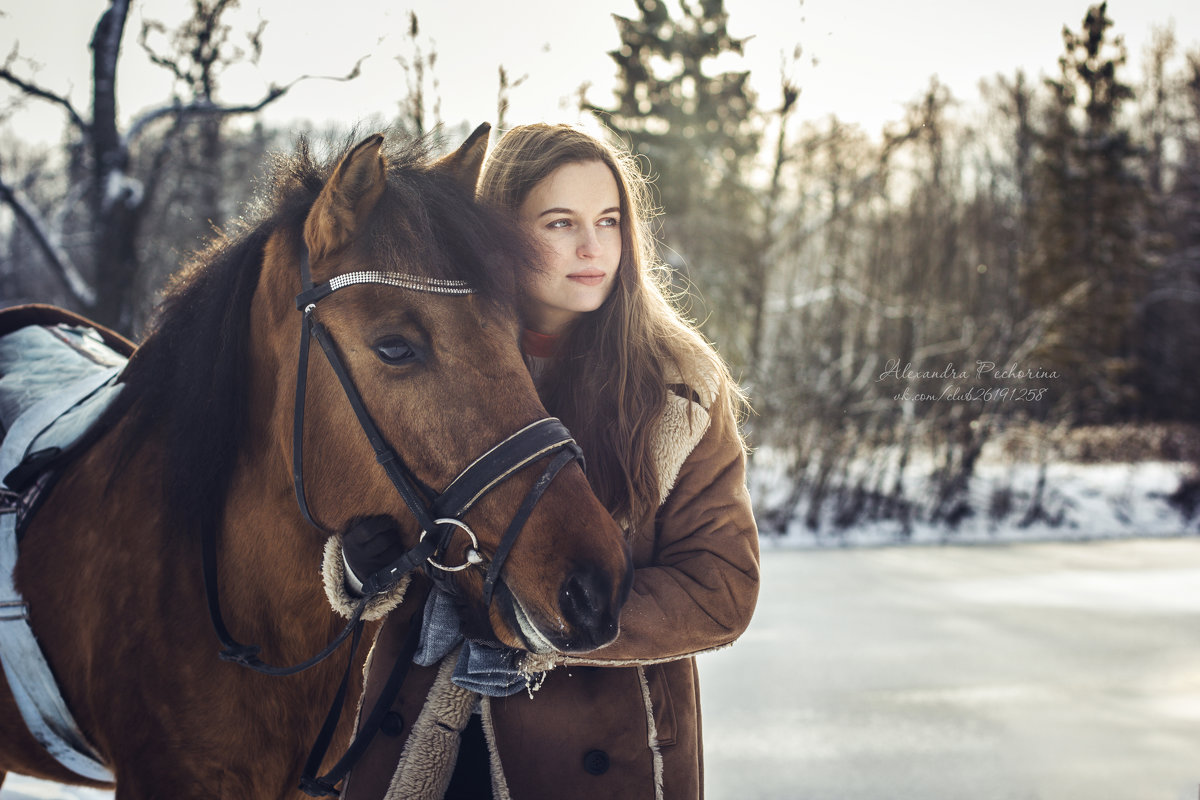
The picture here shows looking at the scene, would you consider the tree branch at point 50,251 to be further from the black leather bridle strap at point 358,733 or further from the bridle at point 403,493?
the black leather bridle strap at point 358,733

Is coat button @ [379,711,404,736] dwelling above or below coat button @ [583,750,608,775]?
above

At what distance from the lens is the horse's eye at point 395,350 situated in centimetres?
126

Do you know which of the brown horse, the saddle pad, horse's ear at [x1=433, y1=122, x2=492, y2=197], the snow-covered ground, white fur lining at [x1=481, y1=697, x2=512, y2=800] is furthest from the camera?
the snow-covered ground

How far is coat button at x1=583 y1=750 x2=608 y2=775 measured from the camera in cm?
128

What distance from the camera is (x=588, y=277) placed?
1567mm

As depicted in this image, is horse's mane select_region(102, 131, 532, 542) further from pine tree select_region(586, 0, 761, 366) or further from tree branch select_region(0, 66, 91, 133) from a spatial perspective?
pine tree select_region(586, 0, 761, 366)

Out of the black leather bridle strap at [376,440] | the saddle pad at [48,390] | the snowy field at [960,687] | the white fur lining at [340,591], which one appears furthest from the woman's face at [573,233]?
the snowy field at [960,687]

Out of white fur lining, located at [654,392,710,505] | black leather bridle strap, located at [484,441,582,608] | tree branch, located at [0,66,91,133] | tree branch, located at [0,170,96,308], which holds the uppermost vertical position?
tree branch, located at [0,66,91,133]

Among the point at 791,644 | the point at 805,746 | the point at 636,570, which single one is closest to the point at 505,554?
the point at 636,570

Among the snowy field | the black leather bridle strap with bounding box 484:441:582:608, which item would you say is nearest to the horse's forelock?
the black leather bridle strap with bounding box 484:441:582:608

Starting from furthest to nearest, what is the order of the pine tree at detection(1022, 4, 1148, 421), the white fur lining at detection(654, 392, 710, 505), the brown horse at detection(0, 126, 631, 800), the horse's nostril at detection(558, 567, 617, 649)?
the pine tree at detection(1022, 4, 1148, 421) < the white fur lining at detection(654, 392, 710, 505) < the brown horse at detection(0, 126, 631, 800) < the horse's nostril at detection(558, 567, 617, 649)

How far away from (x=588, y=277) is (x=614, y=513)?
1.71ft

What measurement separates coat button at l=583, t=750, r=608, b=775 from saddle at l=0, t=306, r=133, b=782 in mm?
1244

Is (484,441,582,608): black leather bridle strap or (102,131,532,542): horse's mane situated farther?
(102,131,532,542): horse's mane
